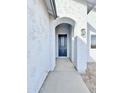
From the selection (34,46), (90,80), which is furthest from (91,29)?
(34,46)

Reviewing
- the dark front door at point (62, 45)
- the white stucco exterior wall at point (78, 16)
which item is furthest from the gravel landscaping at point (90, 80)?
the dark front door at point (62, 45)

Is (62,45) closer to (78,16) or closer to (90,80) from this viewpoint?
(78,16)

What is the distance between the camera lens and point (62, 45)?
57.6 ft

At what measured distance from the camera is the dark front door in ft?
57.2

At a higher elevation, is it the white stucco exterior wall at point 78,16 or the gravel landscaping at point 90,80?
the white stucco exterior wall at point 78,16

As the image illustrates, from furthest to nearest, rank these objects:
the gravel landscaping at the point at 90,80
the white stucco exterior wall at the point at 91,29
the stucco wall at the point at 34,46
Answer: the white stucco exterior wall at the point at 91,29 → the gravel landscaping at the point at 90,80 → the stucco wall at the point at 34,46

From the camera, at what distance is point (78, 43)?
9727mm

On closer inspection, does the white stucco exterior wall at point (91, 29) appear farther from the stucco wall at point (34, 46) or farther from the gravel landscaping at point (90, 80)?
the stucco wall at point (34, 46)

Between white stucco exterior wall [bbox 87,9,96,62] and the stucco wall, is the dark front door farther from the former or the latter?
the stucco wall

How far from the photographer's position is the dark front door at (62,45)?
57.2 ft

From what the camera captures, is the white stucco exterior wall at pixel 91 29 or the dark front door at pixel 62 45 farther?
the dark front door at pixel 62 45
